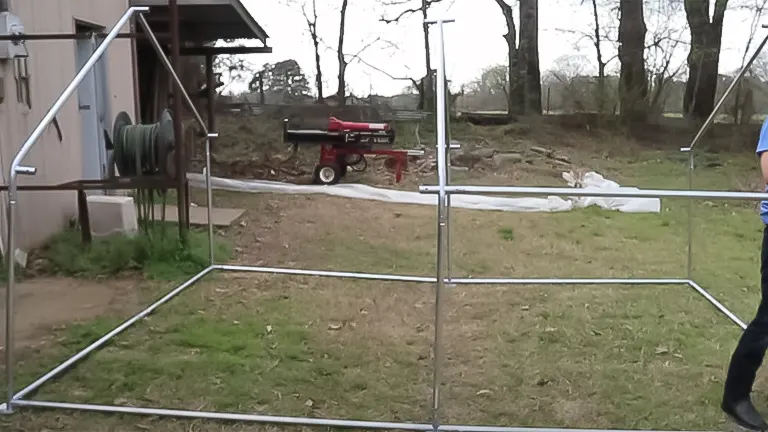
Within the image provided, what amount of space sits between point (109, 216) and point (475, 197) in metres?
4.12

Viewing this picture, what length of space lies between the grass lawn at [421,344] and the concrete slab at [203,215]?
0.51 metres

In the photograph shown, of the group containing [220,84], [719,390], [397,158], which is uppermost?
[220,84]

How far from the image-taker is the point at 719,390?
2898 millimetres

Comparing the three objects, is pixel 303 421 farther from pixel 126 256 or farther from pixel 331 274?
pixel 126 256

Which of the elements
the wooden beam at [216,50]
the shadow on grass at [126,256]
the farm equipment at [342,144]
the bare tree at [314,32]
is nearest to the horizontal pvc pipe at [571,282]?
the shadow on grass at [126,256]

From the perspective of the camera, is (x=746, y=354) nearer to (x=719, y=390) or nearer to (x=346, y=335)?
(x=719, y=390)

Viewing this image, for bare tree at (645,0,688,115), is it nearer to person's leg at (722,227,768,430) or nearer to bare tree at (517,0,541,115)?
bare tree at (517,0,541,115)

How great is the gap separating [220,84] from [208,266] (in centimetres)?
638

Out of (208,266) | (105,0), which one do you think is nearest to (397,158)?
(105,0)

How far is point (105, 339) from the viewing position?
3414 mm

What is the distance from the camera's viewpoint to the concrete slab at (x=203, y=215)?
6.13 m

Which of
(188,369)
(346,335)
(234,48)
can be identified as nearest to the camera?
(188,369)

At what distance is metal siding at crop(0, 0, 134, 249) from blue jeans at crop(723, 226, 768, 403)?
13.3 feet

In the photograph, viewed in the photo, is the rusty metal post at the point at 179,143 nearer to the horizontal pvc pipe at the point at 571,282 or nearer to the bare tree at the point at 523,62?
the horizontal pvc pipe at the point at 571,282
